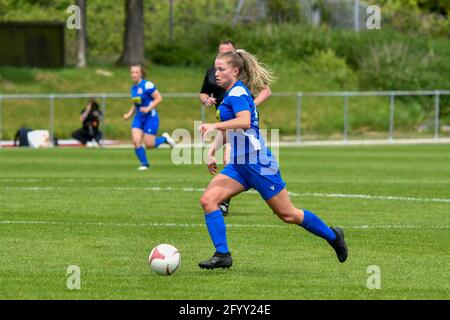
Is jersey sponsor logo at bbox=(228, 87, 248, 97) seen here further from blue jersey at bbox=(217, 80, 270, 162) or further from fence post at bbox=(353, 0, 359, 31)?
fence post at bbox=(353, 0, 359, 31)

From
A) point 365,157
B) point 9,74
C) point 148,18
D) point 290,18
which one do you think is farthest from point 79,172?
point 148,18

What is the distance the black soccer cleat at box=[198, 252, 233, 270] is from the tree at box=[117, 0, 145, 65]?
3988cm

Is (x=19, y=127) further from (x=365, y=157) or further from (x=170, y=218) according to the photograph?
(x=170, y=218)

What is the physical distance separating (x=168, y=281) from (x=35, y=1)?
42.5 metres

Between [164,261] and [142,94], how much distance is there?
1439 centimetres

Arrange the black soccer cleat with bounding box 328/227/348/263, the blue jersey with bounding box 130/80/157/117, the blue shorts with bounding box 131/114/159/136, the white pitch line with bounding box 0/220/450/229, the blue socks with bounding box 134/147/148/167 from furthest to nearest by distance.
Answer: the blue socks with bounding box 134/147/148/167 → the blue shorts with bounding box 131/114/159/136 → the blue jersey with bounding box 130/80/157/117 → the white pitch line with bounding box 0/220/450/229 → the black soccer cleat with bounding box 328/227/348/263

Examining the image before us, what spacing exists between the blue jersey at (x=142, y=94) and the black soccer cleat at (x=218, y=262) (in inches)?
542

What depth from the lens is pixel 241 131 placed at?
1171 cm

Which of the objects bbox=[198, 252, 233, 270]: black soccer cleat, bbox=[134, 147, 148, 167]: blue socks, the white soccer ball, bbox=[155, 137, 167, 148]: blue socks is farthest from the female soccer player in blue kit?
bbox=[155, 137, 167, 148]: blue socks

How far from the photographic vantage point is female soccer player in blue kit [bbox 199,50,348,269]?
11.6 meters

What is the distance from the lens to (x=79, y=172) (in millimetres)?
26594

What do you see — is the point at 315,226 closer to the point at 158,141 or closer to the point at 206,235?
the point at 206,235

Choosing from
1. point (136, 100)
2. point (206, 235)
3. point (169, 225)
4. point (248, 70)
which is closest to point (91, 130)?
point (136, 100)

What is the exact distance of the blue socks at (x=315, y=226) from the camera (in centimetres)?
1178
